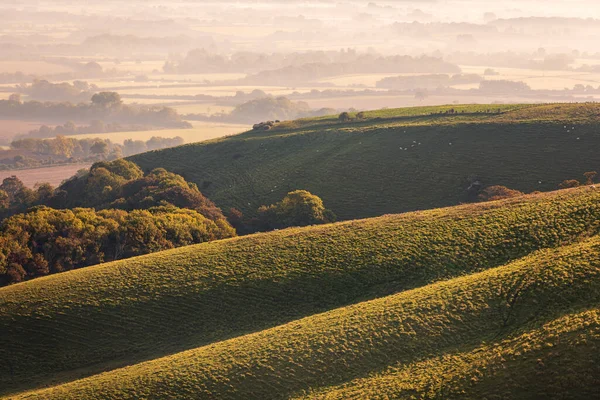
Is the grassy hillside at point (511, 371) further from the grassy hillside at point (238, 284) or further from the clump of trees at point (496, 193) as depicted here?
the clump of trees at point (496, 193)

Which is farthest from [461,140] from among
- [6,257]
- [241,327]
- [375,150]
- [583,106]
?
[6,257]

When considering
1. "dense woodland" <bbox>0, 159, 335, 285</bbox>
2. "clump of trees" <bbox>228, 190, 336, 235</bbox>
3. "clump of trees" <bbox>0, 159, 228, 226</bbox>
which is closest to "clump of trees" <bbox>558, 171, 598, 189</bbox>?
"clump of trees" <bbox>228, 190, 336, 235</bbox>

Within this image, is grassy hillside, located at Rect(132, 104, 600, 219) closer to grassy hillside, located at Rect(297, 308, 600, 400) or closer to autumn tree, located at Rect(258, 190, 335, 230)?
autumn tree, located at Rect(258, 190, 335, 230)

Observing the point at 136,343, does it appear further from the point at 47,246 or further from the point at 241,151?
the point at 241,151

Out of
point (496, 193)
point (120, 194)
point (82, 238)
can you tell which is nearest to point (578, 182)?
point (496, 193)

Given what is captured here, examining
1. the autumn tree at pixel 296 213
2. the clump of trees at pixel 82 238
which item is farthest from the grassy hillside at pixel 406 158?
the clump of trees at pixel 82 238

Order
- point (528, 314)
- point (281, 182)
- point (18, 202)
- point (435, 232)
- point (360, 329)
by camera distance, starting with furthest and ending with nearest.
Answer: point (18, 202), point (281, 182), point (435, 232), point (360, 329), point (528, 314)
